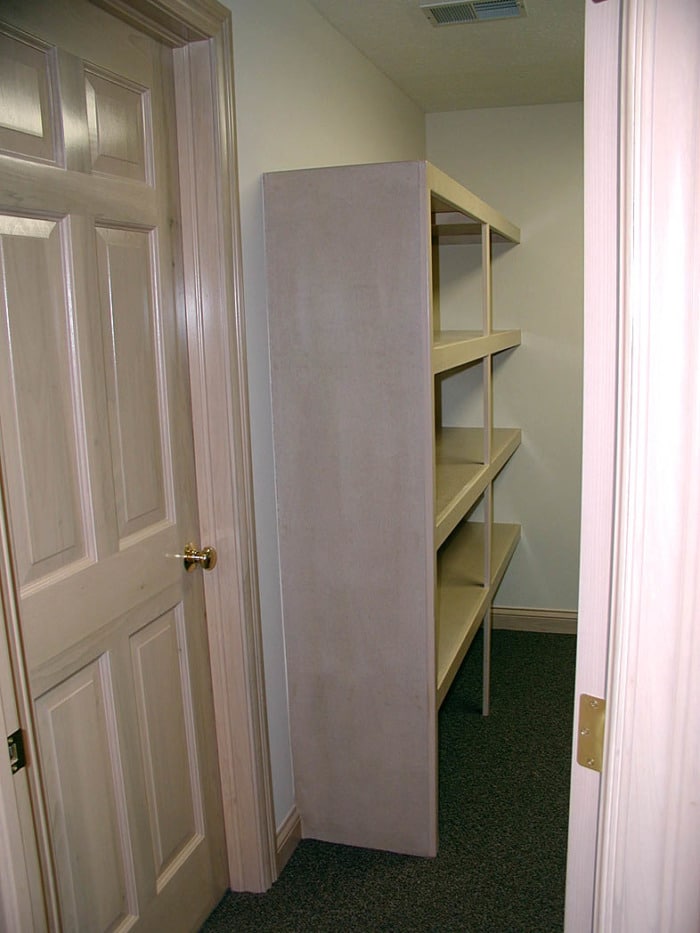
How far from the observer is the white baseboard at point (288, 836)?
7.58 ft

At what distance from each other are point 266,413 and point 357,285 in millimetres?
419

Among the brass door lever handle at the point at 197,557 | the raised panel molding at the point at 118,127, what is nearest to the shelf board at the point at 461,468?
the brass door lever handle at the point at 197,557

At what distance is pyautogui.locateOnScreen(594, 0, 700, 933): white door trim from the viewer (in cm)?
73

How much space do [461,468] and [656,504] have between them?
7.30 feet

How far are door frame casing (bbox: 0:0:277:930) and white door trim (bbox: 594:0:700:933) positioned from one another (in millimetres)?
1277

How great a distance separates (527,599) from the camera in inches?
163

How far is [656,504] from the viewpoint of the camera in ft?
2.55

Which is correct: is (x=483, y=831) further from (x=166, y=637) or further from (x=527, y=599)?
(x=527, y=599)

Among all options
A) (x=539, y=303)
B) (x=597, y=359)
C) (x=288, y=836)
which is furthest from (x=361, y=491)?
(x=539, y=303)

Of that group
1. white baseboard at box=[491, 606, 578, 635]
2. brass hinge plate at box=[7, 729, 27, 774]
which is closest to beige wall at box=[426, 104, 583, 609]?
white baseboard at box=[491, 606, 578, 635]

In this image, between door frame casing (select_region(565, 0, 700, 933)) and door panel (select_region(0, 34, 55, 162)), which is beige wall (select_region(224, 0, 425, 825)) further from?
door frame casing (select_region(565, 0, 700, 933))

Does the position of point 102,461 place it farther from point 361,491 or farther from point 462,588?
point 462,588

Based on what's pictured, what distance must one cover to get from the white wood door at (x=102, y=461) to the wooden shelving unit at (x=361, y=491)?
35 centimetres

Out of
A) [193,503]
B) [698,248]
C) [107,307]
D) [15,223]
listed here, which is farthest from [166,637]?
[698,248]
